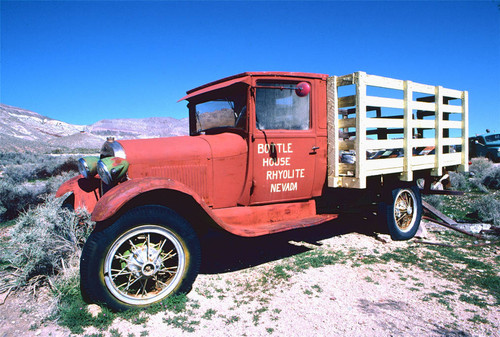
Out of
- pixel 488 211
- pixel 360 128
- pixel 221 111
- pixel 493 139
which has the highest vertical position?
pixel 493 139

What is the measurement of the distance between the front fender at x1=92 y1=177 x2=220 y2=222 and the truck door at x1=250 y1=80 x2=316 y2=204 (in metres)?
1.04

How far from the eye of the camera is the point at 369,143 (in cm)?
461

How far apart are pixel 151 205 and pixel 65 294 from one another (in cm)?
115

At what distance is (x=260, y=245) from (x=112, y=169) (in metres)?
2.61

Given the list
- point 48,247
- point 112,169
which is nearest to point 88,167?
point 112,169

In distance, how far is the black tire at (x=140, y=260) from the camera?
2912mm

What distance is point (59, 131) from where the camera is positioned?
64.2m

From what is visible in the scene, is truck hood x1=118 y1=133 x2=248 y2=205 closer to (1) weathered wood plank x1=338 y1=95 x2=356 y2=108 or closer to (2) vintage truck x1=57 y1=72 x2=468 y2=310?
(2) vintage truck x1=57 y1=72 x2=468 y2=310

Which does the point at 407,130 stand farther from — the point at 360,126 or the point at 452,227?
the point at 452,227

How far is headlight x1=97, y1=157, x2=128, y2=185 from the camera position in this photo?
10.4 feet

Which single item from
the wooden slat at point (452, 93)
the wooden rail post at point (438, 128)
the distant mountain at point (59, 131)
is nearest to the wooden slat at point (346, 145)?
the wooden rail post at point (438, 128)

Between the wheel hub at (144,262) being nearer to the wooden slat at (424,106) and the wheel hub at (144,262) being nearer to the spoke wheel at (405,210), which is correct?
the spoke wheel at (405,210)

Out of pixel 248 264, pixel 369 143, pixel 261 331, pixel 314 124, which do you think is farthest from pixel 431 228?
pixel 261 331

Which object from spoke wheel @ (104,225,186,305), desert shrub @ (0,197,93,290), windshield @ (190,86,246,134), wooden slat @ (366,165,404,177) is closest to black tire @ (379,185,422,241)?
wooden slat @ (366,165,404,177)
